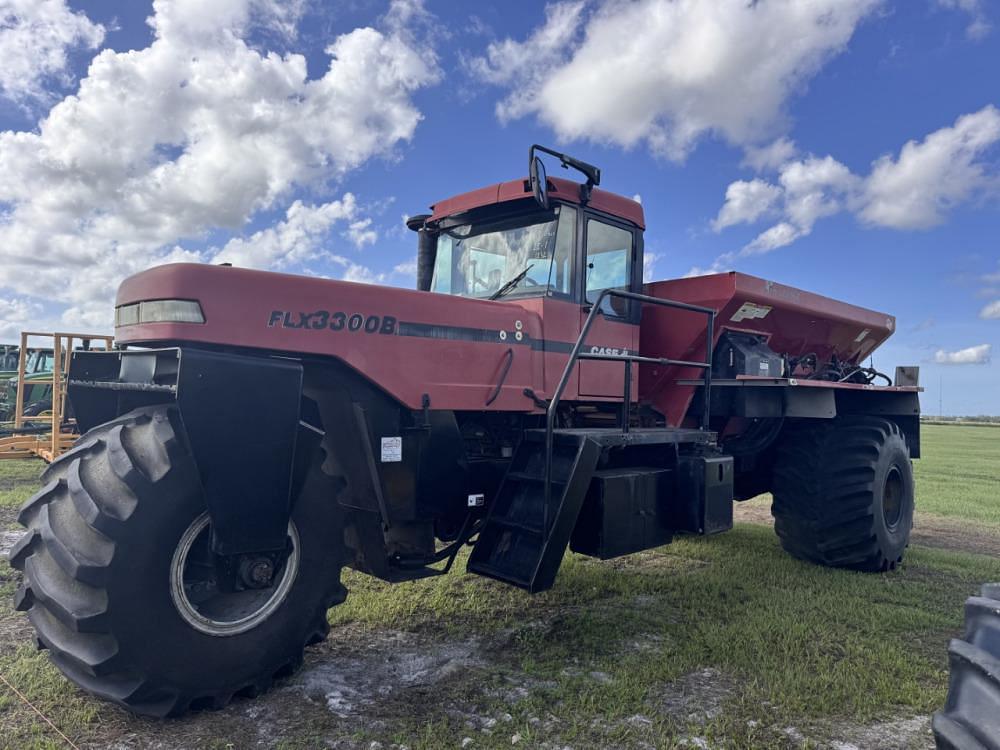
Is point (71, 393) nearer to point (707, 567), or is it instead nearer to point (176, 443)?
point (176, 443)

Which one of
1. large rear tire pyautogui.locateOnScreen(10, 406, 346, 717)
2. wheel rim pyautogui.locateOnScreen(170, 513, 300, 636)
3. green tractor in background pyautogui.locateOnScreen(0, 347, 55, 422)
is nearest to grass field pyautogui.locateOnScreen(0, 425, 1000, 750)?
large rear tire pyautogui.locateOnScreen(10, 406, 346, 717)

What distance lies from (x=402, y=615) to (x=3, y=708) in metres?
2.19

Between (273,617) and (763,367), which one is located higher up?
(763,367)

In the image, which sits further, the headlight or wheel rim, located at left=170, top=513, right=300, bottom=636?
the headlight

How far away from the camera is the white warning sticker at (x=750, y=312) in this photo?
19.6 feet

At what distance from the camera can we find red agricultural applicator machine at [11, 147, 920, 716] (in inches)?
122

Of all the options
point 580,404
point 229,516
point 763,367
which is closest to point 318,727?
point 229,516

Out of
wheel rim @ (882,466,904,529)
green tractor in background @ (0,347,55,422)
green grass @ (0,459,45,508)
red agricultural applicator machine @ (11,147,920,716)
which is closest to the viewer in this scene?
red agricultural applicator machine @ (11,147,920,716)

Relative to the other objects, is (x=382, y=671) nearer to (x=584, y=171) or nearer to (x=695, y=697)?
(x=695, y=697)

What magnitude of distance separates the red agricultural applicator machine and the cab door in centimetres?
2

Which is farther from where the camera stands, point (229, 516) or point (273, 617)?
point (273, 617)

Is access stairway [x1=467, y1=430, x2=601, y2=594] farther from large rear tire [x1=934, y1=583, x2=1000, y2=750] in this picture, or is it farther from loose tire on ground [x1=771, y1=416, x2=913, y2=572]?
loose tire on ground [x1=771, y1=416, x2=913, y2=572]

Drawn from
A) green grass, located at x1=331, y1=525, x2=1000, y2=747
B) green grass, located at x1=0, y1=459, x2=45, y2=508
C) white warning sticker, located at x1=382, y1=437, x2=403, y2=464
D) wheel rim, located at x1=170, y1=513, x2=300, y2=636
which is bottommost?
green grass, located at x1=331, y1=525, x2=1000, y2=747

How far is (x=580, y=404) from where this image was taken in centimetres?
527
